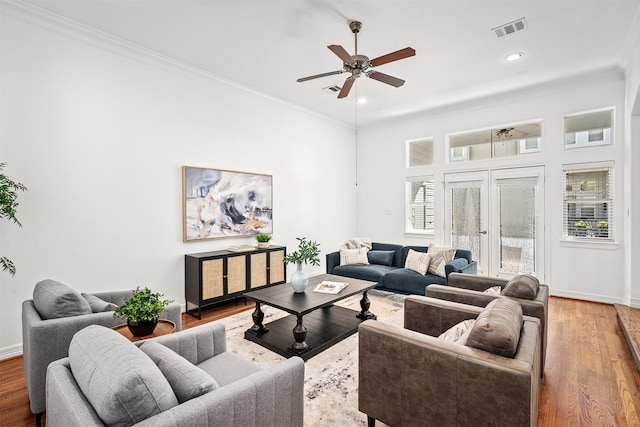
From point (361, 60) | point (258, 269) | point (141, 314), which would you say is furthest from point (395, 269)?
point (141, 314)

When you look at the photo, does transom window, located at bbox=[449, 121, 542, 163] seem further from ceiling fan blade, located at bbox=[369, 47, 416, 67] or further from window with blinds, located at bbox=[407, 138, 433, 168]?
ceiling fan blade, located at bbox=[369, 47, 416, 67]

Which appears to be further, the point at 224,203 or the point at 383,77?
the point at 224,203

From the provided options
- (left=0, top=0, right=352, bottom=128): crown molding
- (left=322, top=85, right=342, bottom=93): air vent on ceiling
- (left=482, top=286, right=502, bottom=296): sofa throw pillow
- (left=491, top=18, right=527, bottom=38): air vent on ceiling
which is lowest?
(left=482, top=286, right=502, bottom=296): sofa throw pillow

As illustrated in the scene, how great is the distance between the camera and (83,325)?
2.18 metres

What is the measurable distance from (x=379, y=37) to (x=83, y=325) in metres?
3.81

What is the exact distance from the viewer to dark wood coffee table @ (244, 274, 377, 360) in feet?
9.69

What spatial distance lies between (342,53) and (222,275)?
3106mm

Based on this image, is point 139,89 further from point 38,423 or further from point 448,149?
point 448,149

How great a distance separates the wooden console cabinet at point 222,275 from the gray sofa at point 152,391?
2524 millimetres

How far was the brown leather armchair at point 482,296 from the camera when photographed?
2.41 m

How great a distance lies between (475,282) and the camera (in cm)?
333

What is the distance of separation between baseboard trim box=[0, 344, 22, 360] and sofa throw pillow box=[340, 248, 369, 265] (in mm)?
4045

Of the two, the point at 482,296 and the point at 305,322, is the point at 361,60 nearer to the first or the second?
the point at 482,296

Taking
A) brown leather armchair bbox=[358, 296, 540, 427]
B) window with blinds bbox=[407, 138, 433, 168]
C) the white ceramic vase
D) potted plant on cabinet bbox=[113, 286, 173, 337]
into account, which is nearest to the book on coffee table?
the white ceramic vase
